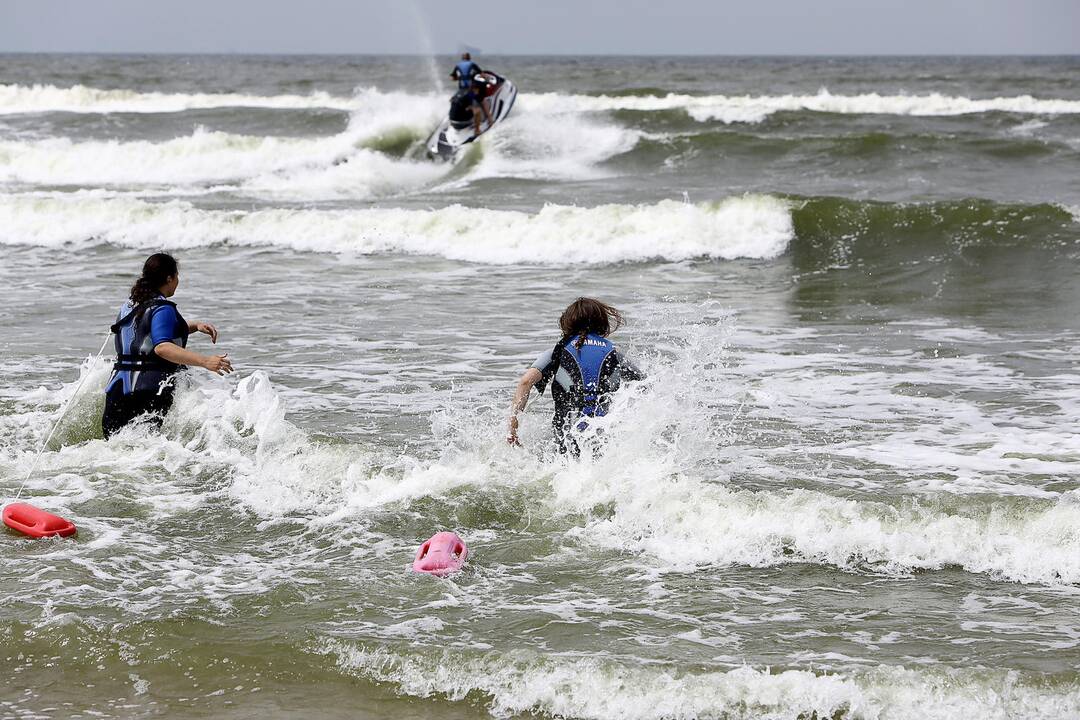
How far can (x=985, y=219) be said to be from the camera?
58.7 feet

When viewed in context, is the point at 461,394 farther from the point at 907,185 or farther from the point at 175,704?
the point at 907,185

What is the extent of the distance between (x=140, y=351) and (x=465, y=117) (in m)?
21.8

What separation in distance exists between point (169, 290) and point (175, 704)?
3569 millimetres

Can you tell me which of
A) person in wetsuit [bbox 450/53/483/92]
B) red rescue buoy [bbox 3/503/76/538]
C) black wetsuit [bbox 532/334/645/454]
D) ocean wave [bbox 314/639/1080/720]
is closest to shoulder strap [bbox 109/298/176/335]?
red rescue buoy [bbox 3/503/76/538]

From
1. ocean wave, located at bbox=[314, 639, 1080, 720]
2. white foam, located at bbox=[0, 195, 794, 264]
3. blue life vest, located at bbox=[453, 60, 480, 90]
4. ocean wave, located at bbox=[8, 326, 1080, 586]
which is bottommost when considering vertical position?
ocean wave, located at bbox=[314, 639, 1080, 720]

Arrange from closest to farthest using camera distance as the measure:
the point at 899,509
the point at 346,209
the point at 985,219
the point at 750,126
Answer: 1. the point at 899,509
2. the point at 985,219
3. the point at 346,209
4. the point at 750,126

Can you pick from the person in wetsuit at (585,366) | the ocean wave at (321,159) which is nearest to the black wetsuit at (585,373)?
the person in wetsuit at (585,366)

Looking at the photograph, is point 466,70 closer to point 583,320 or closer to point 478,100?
point 478,100

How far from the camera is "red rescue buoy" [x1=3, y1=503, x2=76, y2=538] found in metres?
6.49

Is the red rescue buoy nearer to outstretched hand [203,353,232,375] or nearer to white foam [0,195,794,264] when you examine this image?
outstretched hand [203,353,232,375]

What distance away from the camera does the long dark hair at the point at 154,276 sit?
7633 millimetres

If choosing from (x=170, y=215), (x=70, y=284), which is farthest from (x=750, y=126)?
(x=70, y=284)

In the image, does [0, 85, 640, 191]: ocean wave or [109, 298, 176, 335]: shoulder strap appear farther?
[0, 85, 640, 191]: ocean wave

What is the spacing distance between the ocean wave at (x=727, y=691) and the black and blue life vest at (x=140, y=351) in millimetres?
3607
